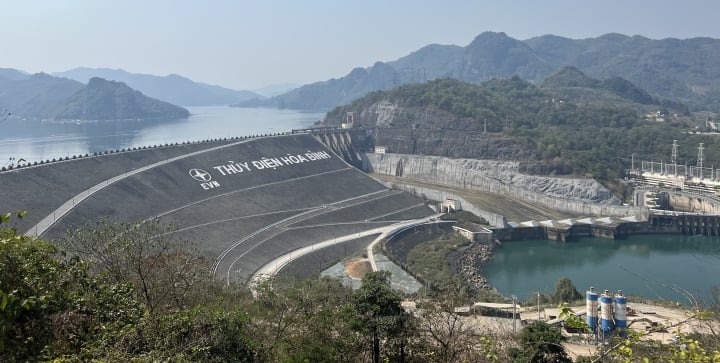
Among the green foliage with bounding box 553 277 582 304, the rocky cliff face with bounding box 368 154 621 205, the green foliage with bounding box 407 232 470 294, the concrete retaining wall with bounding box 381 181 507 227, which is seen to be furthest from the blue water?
the green foliage with bounding box 553 277 582 304

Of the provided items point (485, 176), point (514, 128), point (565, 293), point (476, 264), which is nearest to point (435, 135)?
point (514, 128)

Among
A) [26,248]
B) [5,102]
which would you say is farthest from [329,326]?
[5,102]

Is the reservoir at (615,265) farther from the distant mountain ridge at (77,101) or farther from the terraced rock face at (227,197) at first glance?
the distant mountain ridge at (77,101)

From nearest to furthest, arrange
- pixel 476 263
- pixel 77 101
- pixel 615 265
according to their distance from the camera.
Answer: pixel 476 263
pixel 615 265
pixel 77 101

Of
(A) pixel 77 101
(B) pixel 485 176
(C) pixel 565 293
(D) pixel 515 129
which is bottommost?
(C) pixel 565 293

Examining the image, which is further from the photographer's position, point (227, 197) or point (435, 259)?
point (227, 197)

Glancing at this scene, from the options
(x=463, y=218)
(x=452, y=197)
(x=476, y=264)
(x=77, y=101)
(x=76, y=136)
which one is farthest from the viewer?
(x=77, y=101)

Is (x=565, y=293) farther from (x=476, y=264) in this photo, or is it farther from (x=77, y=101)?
(x=77, y=101)
